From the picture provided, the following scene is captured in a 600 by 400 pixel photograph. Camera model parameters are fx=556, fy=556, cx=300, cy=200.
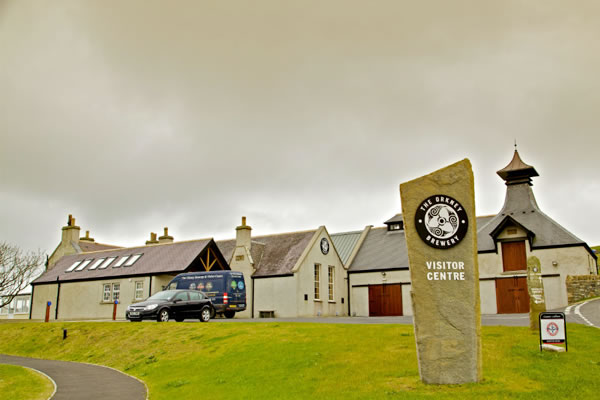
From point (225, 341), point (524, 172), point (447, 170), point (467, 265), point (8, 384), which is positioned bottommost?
point (8, 384)

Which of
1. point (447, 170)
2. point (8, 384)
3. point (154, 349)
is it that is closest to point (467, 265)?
point (447, 170)

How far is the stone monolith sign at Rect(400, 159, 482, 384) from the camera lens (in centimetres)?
1133

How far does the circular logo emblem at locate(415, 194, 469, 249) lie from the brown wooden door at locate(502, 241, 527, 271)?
27463 mm

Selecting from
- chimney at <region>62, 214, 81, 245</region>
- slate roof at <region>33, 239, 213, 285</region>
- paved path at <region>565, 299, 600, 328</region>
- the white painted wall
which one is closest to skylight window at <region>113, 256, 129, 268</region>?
slate roof at <region>33, 239, 213, 285</region>

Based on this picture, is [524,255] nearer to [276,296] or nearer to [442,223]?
[276,296]

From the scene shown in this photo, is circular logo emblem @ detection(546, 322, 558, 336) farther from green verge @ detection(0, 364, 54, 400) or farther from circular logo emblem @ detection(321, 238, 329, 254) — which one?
circular logo emblem @ detection(321, 238, 329, 254)

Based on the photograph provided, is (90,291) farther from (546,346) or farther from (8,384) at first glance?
(546,346)

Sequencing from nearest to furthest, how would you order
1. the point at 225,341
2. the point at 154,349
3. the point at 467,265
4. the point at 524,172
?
the point at 467,265, the point at 225,341, the point at 154,349, the point at 524,172

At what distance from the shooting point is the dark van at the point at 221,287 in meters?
32.2

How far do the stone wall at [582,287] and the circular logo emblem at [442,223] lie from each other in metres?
25.2

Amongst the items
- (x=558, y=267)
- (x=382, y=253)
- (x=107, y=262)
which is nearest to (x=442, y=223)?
(x=558, y=267)

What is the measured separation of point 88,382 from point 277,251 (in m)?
24.2

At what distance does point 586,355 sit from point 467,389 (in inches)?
170

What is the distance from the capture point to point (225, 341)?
19.5 meters
